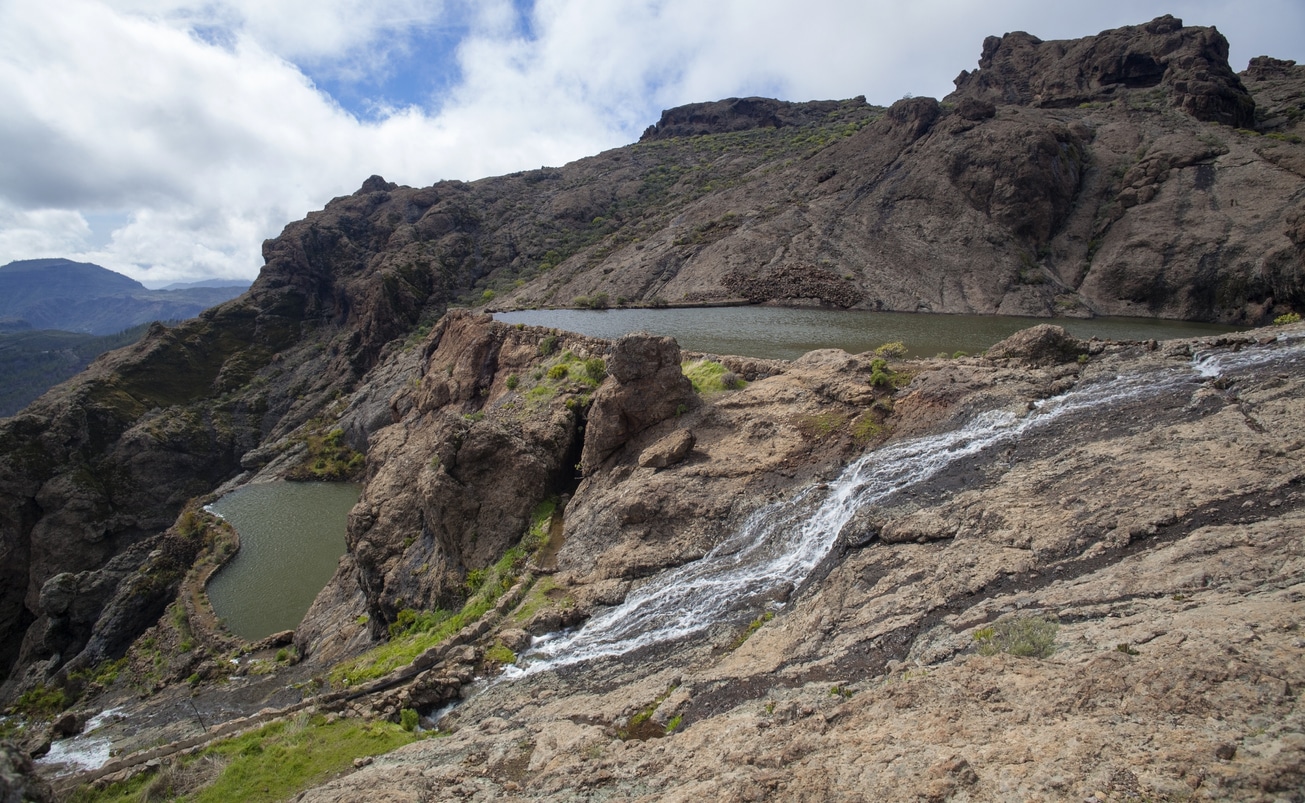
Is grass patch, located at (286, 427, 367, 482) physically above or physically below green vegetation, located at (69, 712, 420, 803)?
above

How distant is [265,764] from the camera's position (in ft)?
45.9

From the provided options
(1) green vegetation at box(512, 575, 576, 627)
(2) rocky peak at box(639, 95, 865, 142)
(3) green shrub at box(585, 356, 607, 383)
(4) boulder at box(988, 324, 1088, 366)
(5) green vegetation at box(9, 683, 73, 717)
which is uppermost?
(2) rocky peak at box(639, 95, 865, 142)

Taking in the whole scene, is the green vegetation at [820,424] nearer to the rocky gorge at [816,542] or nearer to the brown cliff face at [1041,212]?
the rocky gorge at [816,542]

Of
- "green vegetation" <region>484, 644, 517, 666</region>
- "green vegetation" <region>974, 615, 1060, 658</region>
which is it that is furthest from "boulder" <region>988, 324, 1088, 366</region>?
"green vegetation" <region>484, 644, 517, 666</region>

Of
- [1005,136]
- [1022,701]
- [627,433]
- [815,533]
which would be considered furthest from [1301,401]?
[1005,136]

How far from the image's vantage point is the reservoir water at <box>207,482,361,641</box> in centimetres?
3506

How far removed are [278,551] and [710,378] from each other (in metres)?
34.4

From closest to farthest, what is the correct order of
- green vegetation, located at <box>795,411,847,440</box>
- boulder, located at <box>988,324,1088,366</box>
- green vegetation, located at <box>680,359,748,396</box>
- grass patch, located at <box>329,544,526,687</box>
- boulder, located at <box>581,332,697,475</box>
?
grass patch, located at <box>329,544,526,687</box>, green vegetation, located at <box>795,411,847,440</box>, boulder, located at <box>988,324,1088,366</box>, boulder, located at <box>581,332,697,475</box>, green vegetation, located at <box>680,359,748,396</box>

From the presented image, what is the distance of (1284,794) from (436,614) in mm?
22251

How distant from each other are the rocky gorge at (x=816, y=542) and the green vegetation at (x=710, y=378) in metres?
0.18

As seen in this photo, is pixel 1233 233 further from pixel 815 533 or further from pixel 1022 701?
pixel 1022 701

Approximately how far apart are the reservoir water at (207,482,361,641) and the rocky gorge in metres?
1.92

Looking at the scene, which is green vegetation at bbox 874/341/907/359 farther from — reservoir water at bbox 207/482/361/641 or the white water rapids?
reservoir water at bbox 207/482/361/641

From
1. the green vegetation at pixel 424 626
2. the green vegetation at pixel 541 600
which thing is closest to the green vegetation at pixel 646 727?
the green vegetation at pixel 541 600
